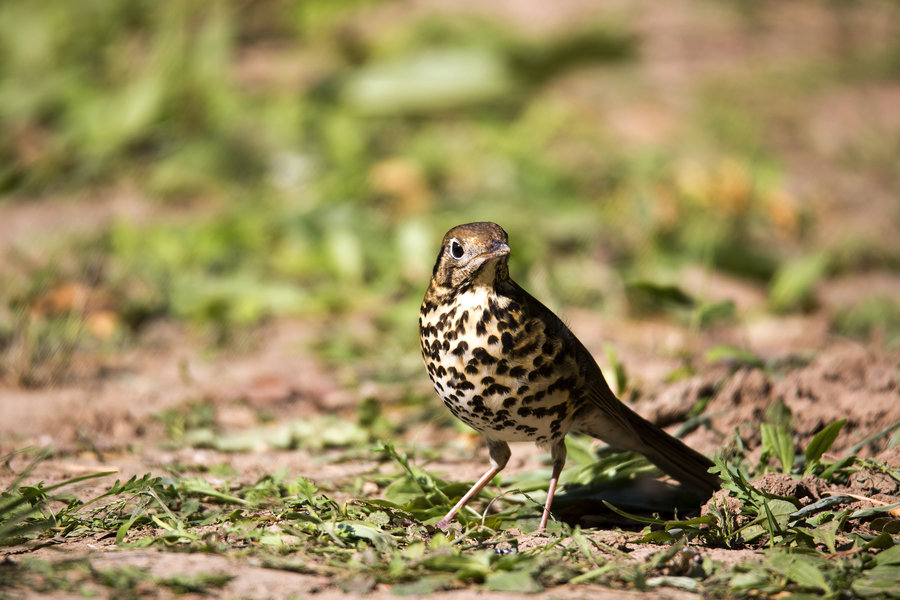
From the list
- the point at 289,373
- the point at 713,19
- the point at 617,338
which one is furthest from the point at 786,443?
the point at 713,19

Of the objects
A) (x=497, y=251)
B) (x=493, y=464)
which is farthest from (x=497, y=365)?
(x=493, y=464)

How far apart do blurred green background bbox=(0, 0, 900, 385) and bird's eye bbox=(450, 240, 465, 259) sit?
63.2 inches

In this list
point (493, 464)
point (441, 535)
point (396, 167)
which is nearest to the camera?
point (441, 535)

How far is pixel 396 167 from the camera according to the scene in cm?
741

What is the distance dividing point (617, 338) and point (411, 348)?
116cm

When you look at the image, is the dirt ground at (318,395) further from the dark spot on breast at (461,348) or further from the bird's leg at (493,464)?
the dark spot on breast at (461,348)

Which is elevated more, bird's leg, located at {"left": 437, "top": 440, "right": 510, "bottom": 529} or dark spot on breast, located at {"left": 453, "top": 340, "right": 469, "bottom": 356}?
dark spot on breast, located at {"left": 453, "top": 340, "right": 469, "bottom": 356}

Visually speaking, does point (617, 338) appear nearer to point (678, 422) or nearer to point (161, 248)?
point (678, 422)

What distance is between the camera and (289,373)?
5102 millimetres

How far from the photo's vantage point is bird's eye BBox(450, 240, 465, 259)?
3.38 metres

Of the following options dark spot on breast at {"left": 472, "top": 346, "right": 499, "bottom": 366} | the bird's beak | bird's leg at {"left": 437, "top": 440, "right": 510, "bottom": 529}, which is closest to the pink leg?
bird's leg at {"left": 437, "top": 440, "right": 510, "bottom": 529}

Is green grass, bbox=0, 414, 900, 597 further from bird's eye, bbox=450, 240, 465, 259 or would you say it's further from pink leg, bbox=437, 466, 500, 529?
bird's eye, bbox=450, 240, 465, 259

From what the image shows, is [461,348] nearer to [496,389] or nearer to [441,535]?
[496,389]

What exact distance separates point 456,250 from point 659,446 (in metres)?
1.01
